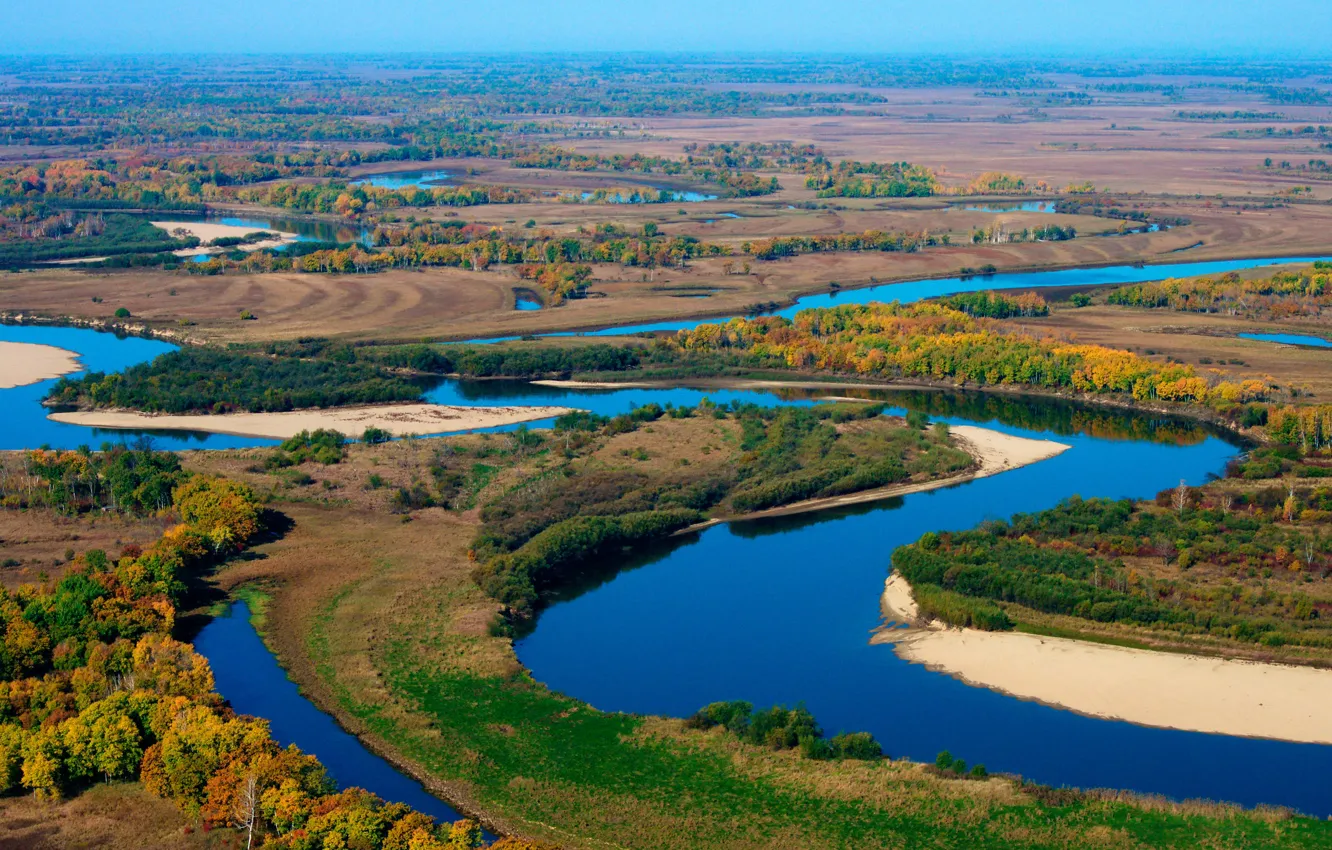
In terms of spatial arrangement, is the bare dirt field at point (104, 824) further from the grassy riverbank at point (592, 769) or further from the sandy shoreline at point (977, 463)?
the sandy shoreline at point (977, 463)

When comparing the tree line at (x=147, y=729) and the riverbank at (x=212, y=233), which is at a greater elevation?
the riverbank at (x=212, y=233)

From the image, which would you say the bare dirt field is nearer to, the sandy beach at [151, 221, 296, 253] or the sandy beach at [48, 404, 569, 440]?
the sandy beach at [48, 404, 569, 440]

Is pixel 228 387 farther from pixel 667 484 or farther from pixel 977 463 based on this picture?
pixel 977 463

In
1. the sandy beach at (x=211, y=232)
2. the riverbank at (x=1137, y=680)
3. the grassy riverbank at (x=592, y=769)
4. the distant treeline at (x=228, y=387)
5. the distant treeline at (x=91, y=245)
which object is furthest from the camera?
the sandy beach at (x=211, y=232)

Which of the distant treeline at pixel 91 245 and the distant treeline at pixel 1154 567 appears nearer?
the distant treeline at pixel 1154 567

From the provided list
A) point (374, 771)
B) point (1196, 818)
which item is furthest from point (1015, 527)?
point (374, 771)

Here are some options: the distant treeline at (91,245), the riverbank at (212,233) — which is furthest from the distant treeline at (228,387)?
the distant treeline at (91,245)

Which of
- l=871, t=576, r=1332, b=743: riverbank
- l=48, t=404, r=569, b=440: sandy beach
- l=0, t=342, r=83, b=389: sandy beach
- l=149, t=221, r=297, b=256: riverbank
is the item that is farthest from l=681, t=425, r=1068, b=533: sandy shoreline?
l=149, t=221, r=297, b=256: riverbank

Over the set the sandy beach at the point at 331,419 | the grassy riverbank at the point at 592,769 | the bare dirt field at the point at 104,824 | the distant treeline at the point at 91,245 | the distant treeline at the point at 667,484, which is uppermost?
the distant treeline at the point at 91,245
